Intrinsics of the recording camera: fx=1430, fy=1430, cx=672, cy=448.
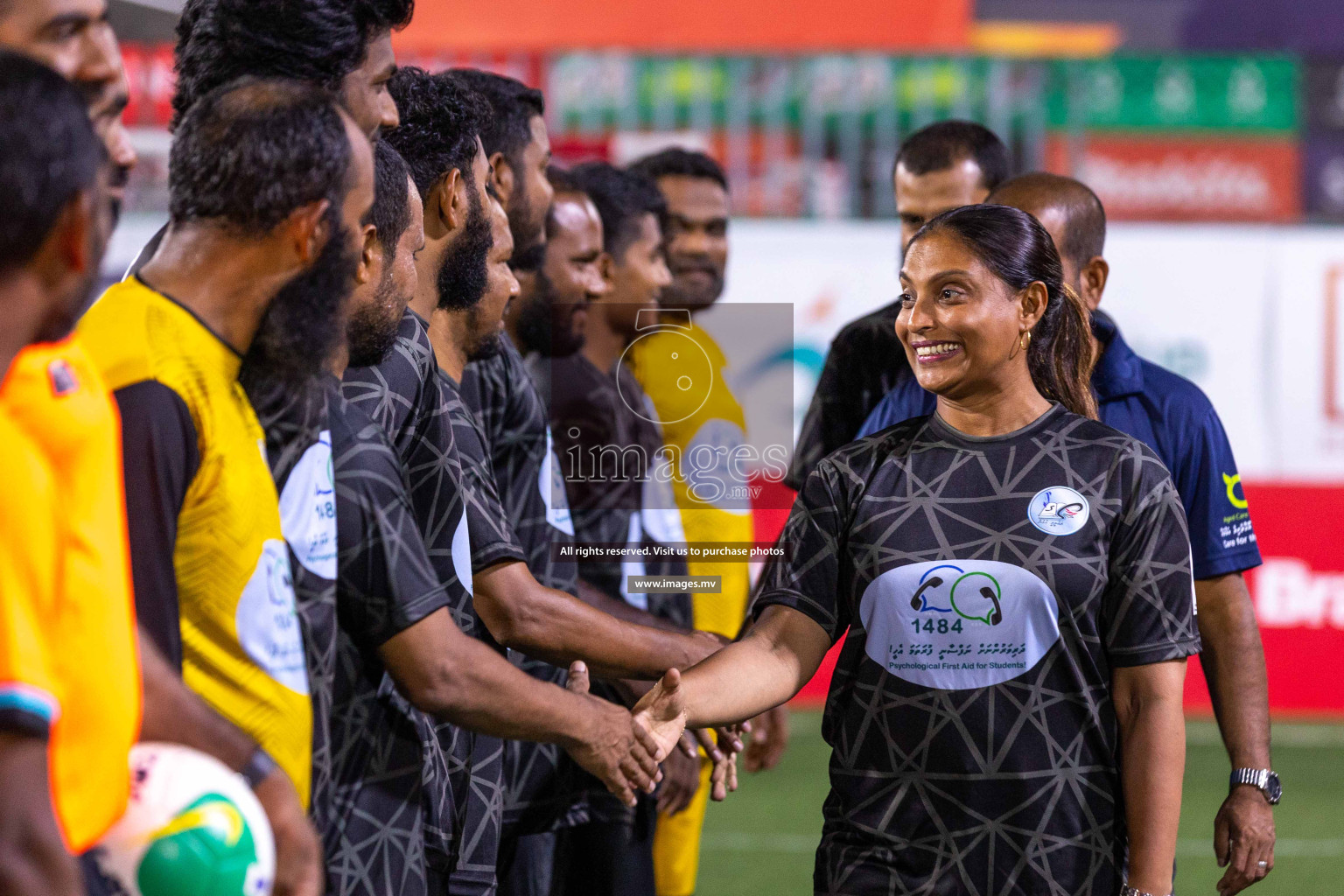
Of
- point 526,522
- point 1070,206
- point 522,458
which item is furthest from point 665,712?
point 1070,206

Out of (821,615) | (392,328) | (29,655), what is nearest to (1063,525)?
(821,615)

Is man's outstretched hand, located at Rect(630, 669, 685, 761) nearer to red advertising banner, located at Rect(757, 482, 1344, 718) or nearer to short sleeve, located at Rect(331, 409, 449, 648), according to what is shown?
short sleeve, located at Rect(331, 409, 449, 648)

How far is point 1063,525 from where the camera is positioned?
2430mm

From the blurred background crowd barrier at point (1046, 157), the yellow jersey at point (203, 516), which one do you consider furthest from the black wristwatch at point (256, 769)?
the blurred background crowd barrier at point (1046, 157)

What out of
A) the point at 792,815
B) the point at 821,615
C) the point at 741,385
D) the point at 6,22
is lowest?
the point at 792,815

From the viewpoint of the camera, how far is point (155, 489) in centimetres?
172

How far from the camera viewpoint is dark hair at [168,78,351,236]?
1883 mm

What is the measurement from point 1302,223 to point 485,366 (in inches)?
320

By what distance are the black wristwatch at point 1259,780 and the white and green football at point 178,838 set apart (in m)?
2.12

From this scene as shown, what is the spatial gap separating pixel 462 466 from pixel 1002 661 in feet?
3.41

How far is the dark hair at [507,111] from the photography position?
3451 mm

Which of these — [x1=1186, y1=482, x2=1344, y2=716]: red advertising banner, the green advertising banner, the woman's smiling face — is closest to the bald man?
the woman's smiling face

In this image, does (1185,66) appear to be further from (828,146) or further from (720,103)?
(720,103)

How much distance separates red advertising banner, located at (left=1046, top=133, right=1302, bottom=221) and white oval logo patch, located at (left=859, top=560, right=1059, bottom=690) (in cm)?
862
